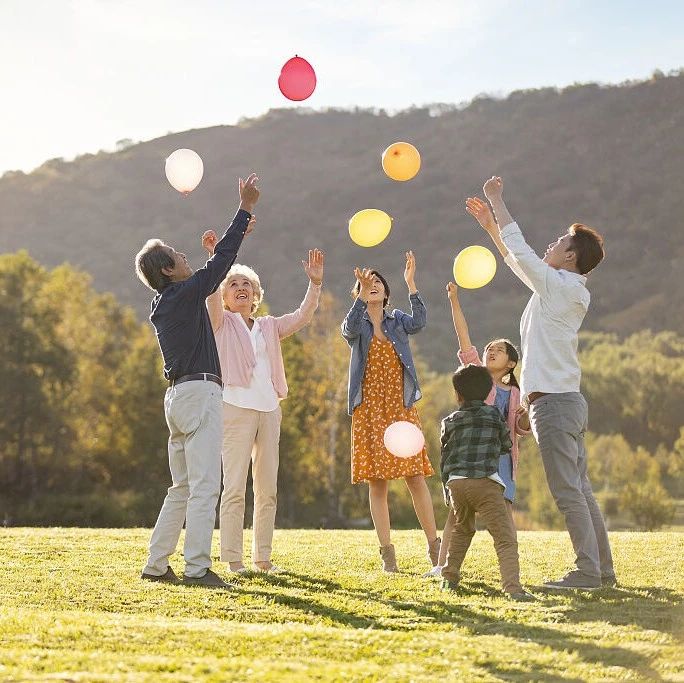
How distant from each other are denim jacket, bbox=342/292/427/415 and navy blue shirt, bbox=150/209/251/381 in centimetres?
144

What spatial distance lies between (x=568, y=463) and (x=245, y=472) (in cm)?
A: 230

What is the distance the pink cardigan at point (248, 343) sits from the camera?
732 centimetres

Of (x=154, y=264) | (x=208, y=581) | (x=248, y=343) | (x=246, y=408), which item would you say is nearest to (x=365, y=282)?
(x=248, y=343)

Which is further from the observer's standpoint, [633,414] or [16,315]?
[633,414]

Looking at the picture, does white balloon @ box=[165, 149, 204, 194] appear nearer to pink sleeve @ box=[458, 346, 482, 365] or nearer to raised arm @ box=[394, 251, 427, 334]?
raised arm @ box=[394, 251, 427, 334]

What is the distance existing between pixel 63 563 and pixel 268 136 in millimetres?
111608

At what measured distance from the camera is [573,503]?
6.54 metres

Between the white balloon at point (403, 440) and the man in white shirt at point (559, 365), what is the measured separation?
1004 mm

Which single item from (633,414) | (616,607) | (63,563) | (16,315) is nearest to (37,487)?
(16,315)

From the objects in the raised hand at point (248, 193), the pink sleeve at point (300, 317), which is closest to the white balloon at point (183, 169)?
the pink sleeve at point (300, 317)

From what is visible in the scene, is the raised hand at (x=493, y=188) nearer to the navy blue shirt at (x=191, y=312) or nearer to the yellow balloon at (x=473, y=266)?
the yellow balloon at (x=473, y=266)

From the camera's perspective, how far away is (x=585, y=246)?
22.3 ft

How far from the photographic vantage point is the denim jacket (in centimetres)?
760

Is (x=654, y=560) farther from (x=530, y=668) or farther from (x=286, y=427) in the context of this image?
(x=286, y=427)
